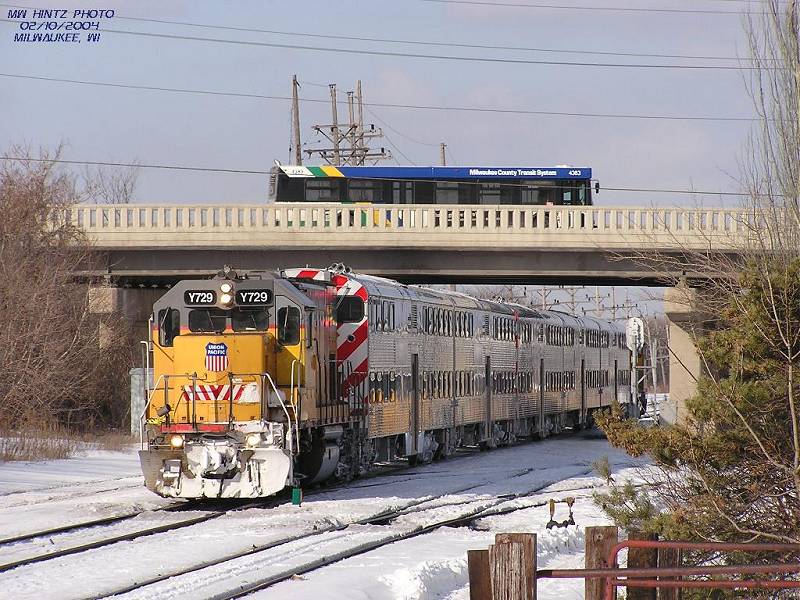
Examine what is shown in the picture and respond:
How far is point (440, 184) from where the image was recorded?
43.7 m

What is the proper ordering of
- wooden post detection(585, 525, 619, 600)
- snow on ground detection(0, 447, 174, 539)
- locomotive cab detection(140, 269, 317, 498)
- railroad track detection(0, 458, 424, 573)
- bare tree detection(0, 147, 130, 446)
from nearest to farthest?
wooden post detection(585, 525, 619, 600) < railroad track detection(0, 458, 424, 573) < snow on ground detection(0, 447, 174, 539) < locomotive cab detection(140, 269, 317, 498) < bare tree detection(0, 147, 130, 446)

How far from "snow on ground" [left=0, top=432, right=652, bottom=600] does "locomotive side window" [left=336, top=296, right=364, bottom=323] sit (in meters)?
2.75

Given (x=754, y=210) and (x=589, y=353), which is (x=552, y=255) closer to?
(x=589, y=353)

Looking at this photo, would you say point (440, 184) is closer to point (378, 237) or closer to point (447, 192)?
point (447, 192)

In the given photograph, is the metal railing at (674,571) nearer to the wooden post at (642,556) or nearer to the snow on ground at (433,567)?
the wooden post at (642,556)

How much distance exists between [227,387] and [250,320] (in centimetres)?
135

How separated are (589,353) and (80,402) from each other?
1821 centimetres

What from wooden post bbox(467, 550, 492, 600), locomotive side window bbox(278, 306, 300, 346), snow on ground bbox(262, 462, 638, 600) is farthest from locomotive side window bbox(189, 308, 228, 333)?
wooden post bbox(467, 550, 492, 600)

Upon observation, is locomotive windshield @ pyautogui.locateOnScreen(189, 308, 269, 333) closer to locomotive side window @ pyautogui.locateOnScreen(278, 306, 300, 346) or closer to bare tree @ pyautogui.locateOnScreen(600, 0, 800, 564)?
locomotive side window @ pyautogui.locateOnScreen(278, 306, 300, 346)

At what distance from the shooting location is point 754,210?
2097 cm

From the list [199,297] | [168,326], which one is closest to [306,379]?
[199,297]

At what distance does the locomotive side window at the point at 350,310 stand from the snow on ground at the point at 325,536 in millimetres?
2754

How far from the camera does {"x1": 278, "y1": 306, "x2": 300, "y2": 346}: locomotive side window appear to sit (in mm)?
18906

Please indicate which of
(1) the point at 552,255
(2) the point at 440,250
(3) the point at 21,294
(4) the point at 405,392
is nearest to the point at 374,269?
(2) the point at 440,250
